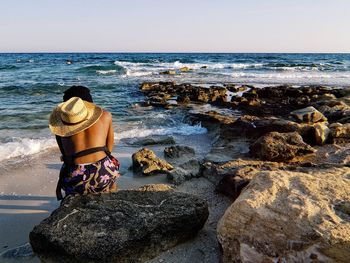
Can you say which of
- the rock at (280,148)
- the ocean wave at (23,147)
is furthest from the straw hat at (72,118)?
the ocean wave at (23,147)

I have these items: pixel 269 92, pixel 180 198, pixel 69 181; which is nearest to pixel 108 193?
pixel 69 181

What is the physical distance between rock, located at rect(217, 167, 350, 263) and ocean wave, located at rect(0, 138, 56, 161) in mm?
4956

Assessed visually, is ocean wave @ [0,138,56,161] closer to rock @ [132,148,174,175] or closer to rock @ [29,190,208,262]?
rock @ [132,148,174,175]

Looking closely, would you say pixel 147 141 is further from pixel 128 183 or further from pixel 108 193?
pixel 108 193

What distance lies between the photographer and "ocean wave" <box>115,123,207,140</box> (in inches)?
337

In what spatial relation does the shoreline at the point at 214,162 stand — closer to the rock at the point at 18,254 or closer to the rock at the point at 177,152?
the rock at the point at 177,152

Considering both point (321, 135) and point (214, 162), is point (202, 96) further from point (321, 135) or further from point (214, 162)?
point (214, 162)

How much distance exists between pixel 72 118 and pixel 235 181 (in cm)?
202

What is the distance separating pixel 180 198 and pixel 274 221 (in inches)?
46.3

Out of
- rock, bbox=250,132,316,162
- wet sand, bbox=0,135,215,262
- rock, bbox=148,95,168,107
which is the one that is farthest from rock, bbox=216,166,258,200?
rock, bbox=148,95,168,107

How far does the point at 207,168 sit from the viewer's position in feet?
17.7

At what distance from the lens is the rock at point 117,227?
313 cm

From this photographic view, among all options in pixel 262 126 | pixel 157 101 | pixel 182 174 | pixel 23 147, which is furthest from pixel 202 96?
pixel 182 174

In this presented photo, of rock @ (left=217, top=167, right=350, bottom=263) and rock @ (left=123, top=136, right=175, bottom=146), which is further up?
rock @ (left=217, top=167, right=350, bottom=263)
